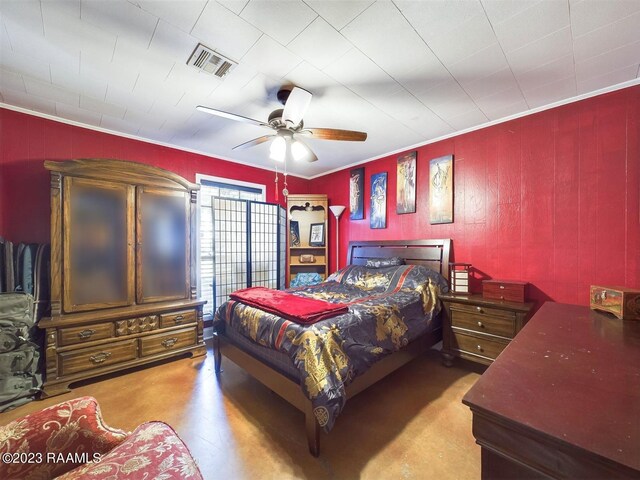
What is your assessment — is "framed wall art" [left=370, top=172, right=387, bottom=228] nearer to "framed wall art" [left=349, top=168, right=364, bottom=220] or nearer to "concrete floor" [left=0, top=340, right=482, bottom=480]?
"framed wall art" [left=349, top=168, right=364, bottom=220]

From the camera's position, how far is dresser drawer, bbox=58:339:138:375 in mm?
2465

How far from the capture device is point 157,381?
2.63m

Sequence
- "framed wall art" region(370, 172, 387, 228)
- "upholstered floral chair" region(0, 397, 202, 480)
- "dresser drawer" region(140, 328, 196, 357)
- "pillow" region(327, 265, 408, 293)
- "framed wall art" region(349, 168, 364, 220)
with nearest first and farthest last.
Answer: "upholstered floral chair" region(0, 397, 202, 480)
"dresser drawer" region(140, 328, 196, 357)
"pillow" region(327, 265, 408, 293)
"framed wall art" region(370, 172, 387, 228)
"framed wall art" region(349, 168, 364, 220)

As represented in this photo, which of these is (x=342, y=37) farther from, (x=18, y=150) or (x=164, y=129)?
(x=18, y=150)

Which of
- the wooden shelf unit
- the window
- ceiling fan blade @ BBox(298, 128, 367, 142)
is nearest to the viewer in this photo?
ceiling fan blade @ BBox(298, 128, 367, 142)

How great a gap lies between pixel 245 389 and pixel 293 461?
1000 mm

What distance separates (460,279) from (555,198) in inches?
46.9

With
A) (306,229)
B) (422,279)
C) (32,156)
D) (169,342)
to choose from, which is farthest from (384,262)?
(32,156)

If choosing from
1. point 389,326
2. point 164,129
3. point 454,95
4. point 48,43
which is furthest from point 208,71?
point 389,326

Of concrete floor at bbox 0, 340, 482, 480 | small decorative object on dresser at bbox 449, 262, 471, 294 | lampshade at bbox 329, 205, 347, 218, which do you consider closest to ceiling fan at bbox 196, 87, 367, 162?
small decorative object on dresser at bbox 449, 262, 471, 294

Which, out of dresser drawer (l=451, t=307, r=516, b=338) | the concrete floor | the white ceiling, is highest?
the white ceiling

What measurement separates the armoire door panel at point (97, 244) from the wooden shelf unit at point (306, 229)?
2434mm

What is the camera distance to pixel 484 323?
2602 mm

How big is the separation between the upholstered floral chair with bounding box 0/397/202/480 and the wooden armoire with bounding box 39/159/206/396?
1.96 metres
